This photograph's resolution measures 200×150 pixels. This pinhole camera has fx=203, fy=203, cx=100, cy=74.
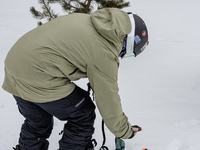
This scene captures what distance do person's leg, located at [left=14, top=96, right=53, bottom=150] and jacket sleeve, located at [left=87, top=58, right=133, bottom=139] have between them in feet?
1.63

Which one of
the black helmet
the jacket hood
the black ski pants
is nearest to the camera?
the jacket hood

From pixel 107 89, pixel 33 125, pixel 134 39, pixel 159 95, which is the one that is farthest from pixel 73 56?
pixel 159 95

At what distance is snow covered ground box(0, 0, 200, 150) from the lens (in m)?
2.04

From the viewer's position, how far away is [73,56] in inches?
44.9

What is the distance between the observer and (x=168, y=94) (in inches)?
112

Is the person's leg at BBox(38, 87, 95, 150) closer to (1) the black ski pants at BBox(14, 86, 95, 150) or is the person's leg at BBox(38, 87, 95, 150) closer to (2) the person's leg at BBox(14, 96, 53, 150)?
(1) the black ski pants at BBox(14, 86, 95, 150)

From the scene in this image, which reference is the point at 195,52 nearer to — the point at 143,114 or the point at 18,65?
the point at 143,114

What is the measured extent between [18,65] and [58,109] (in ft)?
1.29

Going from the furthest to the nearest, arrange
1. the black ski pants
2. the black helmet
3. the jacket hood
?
1. the black ski pants
2. the black helmet
3. the jacket hood

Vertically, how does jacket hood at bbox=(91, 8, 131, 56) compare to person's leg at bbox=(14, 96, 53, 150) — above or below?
above

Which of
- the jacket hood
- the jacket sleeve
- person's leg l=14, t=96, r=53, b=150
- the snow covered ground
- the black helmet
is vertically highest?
the jacket hood

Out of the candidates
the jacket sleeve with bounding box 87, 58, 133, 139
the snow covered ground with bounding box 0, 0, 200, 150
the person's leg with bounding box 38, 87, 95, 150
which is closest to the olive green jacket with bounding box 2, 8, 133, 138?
the jacket sleeve with bounding box 87, 58, 133, 139

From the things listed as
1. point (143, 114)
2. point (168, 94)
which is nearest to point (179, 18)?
point (168, 94)

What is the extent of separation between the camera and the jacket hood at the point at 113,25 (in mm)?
1114
